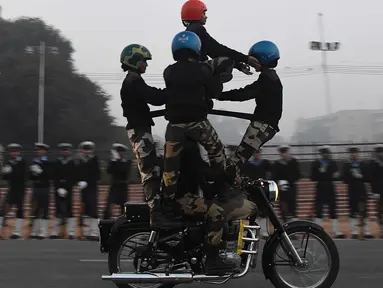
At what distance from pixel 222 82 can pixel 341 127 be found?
1008 inches

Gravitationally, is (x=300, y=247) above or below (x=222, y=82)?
below

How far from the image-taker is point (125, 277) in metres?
4.96

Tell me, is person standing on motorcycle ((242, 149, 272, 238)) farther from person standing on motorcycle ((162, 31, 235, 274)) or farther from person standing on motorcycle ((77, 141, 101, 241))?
person standing on motorcycle ((162, 31, 235, 274))

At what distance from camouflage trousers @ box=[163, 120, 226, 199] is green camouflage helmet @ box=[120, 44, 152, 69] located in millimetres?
693

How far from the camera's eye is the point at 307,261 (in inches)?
204

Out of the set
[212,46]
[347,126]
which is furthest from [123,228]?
[347,126]

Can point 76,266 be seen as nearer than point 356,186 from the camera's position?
Yes

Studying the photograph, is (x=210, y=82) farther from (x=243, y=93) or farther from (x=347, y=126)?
(x=347, y=126)

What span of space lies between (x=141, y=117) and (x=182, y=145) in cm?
55

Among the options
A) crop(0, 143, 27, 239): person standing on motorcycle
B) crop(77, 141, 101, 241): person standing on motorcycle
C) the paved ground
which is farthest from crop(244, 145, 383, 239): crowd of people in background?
crop(0, 143, 27, 239): person standing on motorcycle

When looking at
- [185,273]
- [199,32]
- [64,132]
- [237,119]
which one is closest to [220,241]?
[185,273]

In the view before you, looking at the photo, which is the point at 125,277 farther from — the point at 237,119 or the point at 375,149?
the point at 375,149

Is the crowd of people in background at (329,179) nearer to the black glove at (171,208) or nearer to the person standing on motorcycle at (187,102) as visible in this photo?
the black glove at (171,208)

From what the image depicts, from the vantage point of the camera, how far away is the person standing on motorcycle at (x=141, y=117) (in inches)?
201
